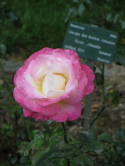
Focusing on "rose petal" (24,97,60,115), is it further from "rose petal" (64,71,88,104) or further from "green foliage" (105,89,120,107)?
"green foliage" (105,89,120,107)

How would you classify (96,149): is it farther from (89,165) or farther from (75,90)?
(75,90)

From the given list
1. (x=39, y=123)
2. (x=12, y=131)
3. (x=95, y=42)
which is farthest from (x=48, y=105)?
(x=39, y=123)

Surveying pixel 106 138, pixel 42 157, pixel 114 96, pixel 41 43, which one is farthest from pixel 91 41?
pixel 41 43

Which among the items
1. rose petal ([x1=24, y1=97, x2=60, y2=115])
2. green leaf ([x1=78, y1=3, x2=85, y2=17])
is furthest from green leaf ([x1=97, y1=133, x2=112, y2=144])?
green leaf ([x1=78, y1=3, x2=85, y2=17])

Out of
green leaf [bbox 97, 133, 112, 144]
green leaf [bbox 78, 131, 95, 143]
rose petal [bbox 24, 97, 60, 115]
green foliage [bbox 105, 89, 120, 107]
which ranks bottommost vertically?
green foliage [bbox 105, 89, 120, 107]

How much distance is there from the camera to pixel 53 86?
22.0 inches

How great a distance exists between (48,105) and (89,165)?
0.93ft

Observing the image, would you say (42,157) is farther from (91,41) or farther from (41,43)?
(41,43)

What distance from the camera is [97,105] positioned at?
1922 millimetres

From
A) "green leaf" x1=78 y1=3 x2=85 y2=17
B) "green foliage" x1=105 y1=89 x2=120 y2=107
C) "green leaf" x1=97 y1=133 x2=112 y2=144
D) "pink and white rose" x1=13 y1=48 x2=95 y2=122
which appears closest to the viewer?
"pink and white rose" x1=13 y1=48 x2=95 y2=122

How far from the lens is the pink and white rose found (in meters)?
0.55

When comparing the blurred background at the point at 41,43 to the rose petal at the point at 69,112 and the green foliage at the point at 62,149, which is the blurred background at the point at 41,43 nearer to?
the green foliage at the point at 62,149

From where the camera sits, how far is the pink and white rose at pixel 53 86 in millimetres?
547

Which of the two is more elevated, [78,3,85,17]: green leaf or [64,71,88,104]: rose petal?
[78,3,85,17]: green leaf
